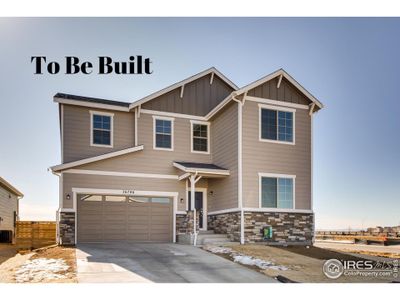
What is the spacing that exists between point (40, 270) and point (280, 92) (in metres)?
8.84

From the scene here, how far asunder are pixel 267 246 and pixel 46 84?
7.58m

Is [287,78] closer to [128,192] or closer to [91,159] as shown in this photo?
[128,192]

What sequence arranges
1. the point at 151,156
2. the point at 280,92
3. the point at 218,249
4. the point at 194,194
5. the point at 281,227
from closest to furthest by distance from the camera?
the point at 218,249 < the point at 281,227 < the point at 280,92 < the point at 151,156 < the point at 194,194

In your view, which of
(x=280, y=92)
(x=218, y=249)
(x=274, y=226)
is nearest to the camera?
(x=218, y=249)

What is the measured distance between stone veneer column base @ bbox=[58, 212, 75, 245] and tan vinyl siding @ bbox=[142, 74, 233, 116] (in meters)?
4.43

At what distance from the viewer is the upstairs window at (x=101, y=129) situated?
1514 cm

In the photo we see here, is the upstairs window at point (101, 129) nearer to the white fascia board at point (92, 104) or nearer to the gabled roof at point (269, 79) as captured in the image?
the white fascia board at point (92, 104)

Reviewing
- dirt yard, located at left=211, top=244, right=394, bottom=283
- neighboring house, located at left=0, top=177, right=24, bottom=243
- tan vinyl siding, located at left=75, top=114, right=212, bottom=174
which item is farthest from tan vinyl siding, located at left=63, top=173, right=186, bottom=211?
neighboring house, located at left=0, top=177, right=24, bottom=243

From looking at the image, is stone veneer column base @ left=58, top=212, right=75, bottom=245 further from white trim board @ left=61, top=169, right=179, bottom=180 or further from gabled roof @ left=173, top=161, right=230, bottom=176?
gabled roof @ left=173, top=161, right=230, bottom=176

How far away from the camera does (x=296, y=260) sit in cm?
1122

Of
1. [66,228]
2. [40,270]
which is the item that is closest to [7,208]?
[66,228]

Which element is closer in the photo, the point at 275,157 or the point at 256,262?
the point at 256,262
